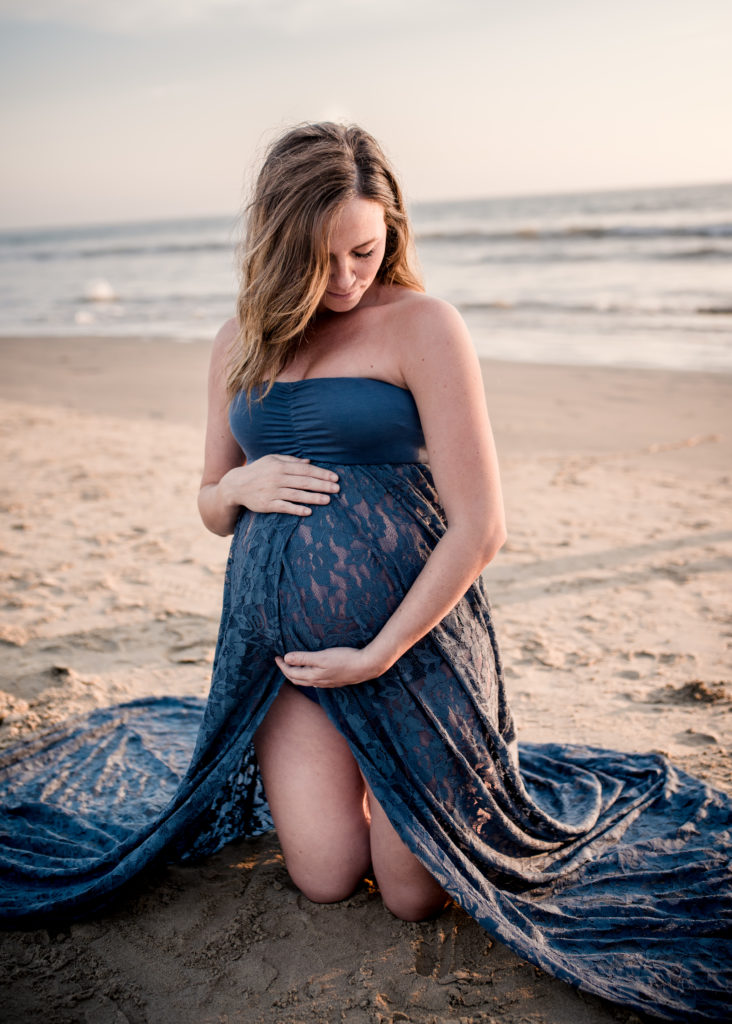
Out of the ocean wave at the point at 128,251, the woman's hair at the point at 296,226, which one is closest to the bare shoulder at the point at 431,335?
the woman's hair at the point at 296,226

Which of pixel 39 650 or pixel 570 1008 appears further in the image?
pixel 39 650

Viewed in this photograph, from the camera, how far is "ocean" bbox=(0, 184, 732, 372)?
36.1ft

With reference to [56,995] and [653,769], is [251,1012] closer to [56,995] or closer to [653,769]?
[56,995]

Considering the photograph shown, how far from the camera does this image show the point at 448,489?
1996 millimetres

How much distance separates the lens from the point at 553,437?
22.6 feet

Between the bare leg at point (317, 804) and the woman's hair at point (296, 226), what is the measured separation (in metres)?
0.93

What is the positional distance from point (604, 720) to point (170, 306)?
650 inches

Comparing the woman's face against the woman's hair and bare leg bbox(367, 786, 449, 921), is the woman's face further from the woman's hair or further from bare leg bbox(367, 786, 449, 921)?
bare leg bbox(367, 786, 449, 921)

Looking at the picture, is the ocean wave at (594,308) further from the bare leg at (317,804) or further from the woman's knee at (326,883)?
the woman's knee at (326,883)

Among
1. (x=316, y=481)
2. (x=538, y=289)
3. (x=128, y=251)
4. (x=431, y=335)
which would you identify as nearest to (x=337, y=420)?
(x=316, y=481)

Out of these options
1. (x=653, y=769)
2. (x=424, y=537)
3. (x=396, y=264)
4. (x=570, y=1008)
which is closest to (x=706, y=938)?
(x=570, y=1008)

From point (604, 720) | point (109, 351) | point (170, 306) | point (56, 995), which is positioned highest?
point (170, 306)

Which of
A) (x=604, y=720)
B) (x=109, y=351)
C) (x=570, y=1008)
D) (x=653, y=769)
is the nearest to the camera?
(x=570, y=1008)

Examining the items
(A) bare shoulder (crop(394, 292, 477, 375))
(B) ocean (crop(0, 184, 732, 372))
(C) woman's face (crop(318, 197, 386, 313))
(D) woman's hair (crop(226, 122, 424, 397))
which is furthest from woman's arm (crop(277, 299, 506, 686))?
(B) ocean (crop(0, 184, 732, 372))
